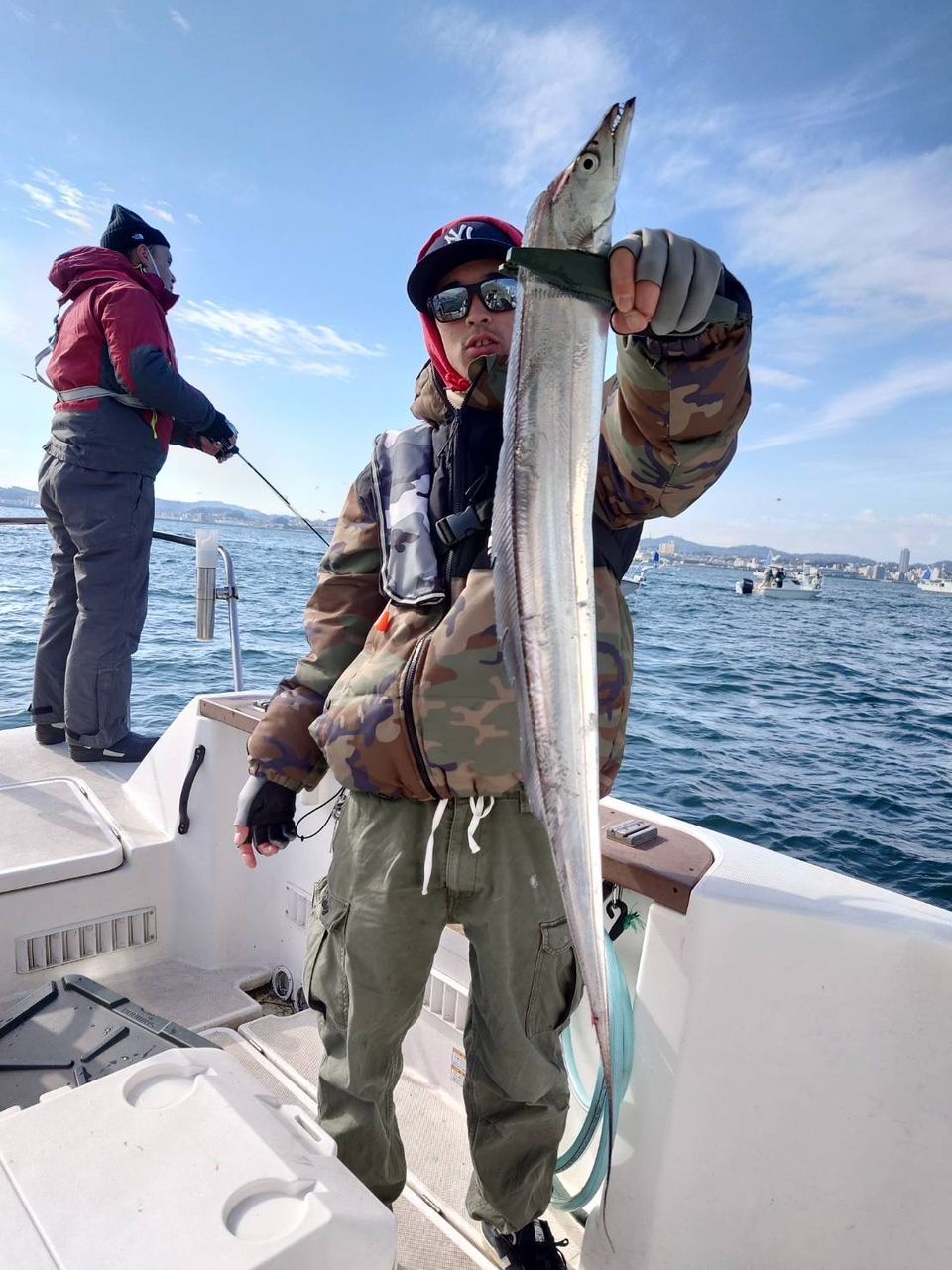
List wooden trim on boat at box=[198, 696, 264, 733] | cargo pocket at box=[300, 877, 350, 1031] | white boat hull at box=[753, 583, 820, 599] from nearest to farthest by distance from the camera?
cargo pocket at box=[300, 877, 350, 1031], wooden trim on boat at box=[198, 696, 264, 733], white boat hull at box=[753, 583, 820, 599]

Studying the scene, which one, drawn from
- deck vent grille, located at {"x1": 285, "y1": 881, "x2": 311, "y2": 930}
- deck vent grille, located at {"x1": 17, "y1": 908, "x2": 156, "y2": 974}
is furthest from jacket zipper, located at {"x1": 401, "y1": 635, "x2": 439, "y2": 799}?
deck vent grille, located at {"x1": 17, "y1": 908, "x2": 156, "y2": 974}

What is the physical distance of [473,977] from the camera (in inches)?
82.3

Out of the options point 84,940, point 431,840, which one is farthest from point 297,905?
point 431,840

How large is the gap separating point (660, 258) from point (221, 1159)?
1.85m

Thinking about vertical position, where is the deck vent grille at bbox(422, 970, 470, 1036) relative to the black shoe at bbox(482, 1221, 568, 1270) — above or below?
above

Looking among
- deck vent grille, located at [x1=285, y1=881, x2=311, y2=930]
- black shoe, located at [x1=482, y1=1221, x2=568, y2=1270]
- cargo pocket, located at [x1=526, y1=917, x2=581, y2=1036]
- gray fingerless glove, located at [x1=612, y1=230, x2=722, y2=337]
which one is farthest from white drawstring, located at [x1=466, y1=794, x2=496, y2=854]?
deck vent grille, located at [x1=285, y1=881, x2=311, y2=930]

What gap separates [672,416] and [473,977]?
1514 millimetres

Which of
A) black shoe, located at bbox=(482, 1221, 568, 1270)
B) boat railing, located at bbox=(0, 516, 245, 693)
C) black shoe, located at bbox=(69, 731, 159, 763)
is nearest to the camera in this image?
black shoe, located at bbox=(482, 1221, 568, 1270)

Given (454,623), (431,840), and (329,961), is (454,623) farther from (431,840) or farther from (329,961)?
(329,961)

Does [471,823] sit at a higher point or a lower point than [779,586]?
higher

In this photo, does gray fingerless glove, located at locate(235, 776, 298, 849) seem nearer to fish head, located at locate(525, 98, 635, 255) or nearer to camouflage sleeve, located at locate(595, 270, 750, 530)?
camouflage sleeve, located at locate(595, 270, 750, 530)

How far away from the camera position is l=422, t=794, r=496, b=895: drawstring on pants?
1900 mm

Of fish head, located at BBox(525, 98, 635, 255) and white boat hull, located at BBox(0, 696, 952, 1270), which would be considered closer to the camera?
fish head, located at BBox(525, 98, 635, 255)

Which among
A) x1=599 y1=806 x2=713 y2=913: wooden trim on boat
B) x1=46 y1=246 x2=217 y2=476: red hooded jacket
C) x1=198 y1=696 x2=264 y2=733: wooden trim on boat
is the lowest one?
x1=599 y1=806 x2=713 y2=913: wooden trim on boat
